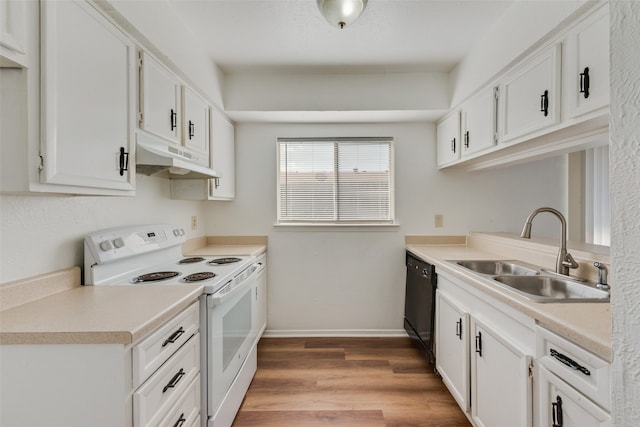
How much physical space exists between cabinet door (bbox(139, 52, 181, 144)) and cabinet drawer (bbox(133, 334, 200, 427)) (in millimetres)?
1101

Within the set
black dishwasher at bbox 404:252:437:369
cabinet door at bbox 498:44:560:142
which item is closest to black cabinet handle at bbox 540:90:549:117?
cabinet door at bbox 498:44:560:142

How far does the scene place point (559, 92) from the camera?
1.41 meters

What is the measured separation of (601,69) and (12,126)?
212 cm

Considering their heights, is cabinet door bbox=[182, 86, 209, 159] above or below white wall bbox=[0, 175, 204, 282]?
above

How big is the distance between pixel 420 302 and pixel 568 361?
152 centimetres

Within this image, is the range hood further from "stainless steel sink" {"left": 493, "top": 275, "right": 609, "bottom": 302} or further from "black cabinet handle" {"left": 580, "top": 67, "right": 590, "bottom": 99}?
"black cabinet handle" {"left": 580, "top": 67, "right": 590, "bottom": 99}

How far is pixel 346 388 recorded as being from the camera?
2115 mm

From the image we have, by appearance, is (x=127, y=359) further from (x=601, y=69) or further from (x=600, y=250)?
(x=600, y=250)

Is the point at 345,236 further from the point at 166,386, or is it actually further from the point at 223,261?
the point at 166,386

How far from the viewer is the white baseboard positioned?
2941 millimetres

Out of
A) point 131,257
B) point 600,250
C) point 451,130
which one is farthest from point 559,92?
point 131,257

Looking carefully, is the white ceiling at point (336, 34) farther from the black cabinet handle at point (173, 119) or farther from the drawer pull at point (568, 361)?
the drawer pull at point (568, 361)

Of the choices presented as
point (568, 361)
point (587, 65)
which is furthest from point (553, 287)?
point (587, 65)

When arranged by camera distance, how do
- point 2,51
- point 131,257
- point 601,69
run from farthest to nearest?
point 131,257
point 601,69
point 2,51
